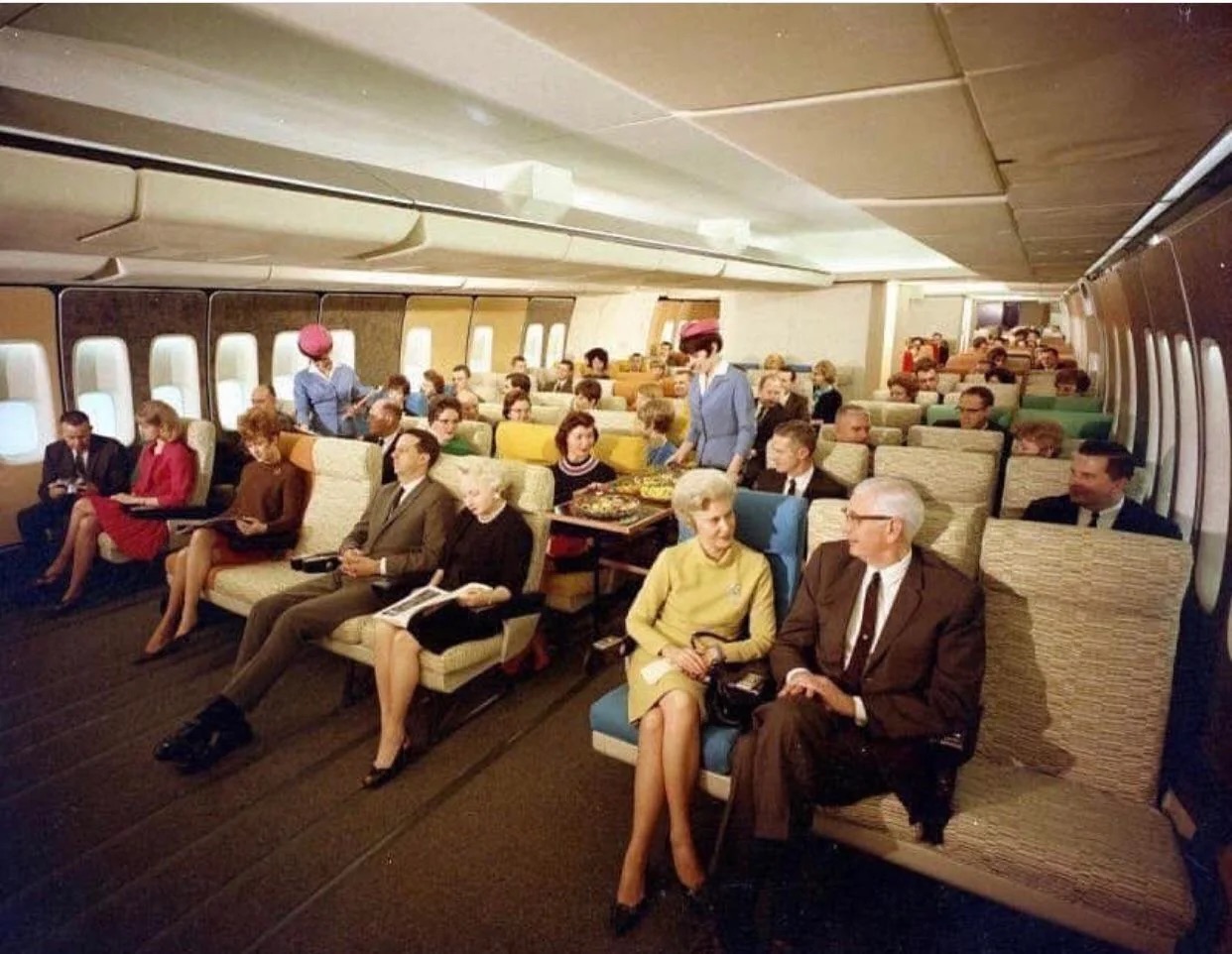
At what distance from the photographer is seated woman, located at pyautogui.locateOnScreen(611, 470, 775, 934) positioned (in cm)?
265

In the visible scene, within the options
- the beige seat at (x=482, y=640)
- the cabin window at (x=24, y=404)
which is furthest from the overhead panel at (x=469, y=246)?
the cabin window at (x=24, y=404)

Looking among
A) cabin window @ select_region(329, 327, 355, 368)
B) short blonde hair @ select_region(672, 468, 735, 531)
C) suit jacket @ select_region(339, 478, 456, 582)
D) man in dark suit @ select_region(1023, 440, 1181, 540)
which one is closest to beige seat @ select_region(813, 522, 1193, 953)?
short blonde hair @ select_region(672, 468, 735, 531)

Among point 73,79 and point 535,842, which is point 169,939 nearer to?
point 535,842

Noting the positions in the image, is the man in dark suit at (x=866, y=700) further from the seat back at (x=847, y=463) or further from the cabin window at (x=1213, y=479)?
the cabin window at (x=1213, y=479)

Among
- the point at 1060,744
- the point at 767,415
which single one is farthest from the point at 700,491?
the point at 767,415

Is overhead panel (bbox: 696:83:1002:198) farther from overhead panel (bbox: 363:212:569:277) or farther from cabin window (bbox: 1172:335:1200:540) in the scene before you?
cabin window (bbox: 1172:335:1200:540)

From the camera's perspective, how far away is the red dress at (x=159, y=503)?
5.64 metres

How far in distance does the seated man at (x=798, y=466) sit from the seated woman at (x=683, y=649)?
1.30 meters

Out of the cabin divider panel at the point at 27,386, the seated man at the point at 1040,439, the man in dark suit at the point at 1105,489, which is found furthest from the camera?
the cabin divider panel at the point at 27,386

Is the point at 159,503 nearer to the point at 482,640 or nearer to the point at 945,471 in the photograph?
the point at 482,640

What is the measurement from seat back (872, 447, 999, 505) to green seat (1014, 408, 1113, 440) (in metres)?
3.08

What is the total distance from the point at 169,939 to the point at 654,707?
1.98 metres

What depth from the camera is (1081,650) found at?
2641 millimetres

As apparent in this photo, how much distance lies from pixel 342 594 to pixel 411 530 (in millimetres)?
532
